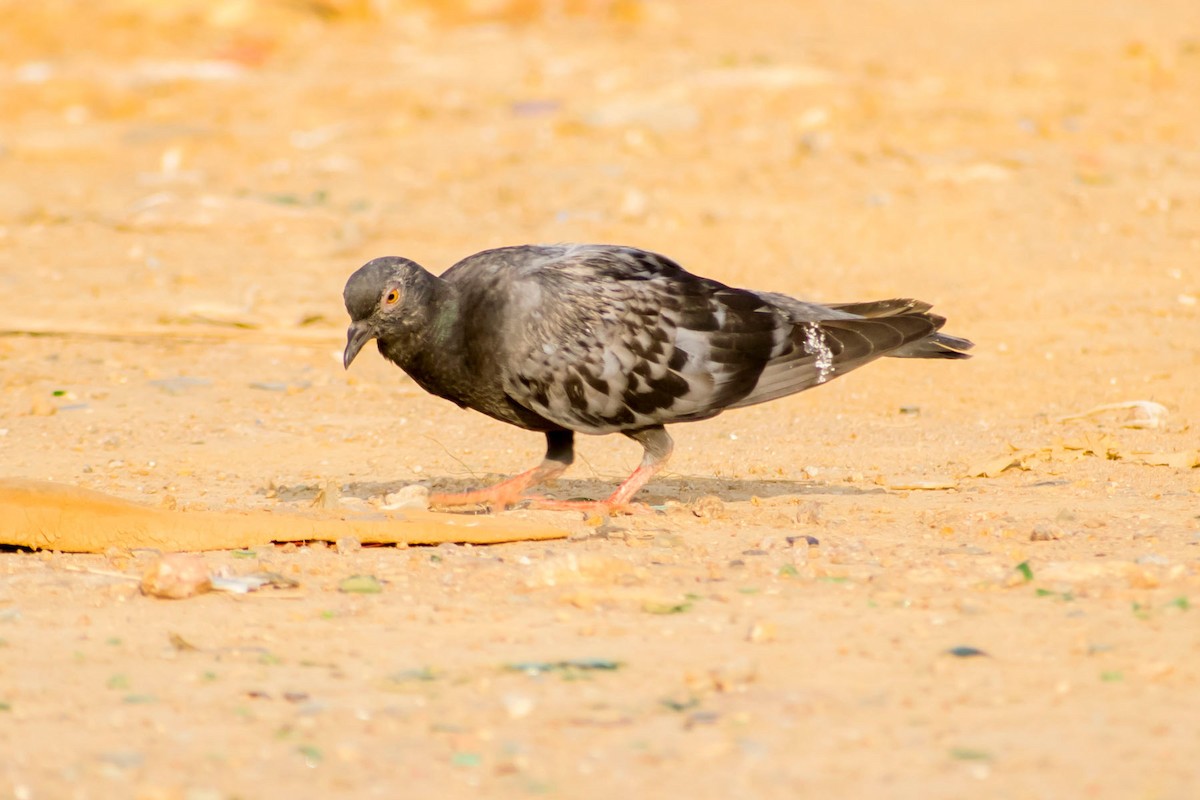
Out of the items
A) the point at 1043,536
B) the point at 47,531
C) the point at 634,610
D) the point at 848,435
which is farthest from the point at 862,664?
the point at 848,435

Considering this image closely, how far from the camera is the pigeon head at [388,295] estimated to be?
20.0 ft

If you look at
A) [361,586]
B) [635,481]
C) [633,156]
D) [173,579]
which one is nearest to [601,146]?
[633,156]

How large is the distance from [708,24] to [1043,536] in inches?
566

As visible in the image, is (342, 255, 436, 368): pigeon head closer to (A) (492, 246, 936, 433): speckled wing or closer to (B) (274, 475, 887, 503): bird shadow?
(A) (492, 246, 936, 433): speckled wing

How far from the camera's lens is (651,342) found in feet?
20.9

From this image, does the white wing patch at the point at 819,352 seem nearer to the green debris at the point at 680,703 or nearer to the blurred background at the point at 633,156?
the blurred background at the point at 633,156

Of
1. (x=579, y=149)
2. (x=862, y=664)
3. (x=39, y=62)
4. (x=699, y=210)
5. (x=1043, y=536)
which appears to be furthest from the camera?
(x=39, y=62)

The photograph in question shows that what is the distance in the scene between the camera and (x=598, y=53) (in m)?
16.8

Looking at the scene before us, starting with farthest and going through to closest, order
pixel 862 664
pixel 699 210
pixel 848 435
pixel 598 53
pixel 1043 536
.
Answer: pixel 598 53 < pixel 699 210 < pixel 848 435 < pixel 1043 536 < pixel 862 664

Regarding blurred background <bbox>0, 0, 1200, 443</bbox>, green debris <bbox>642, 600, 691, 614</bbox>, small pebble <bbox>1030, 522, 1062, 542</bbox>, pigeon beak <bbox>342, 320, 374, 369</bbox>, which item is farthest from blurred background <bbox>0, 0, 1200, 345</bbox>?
green debris <bbox>642, 600, 691, 614</bbox>

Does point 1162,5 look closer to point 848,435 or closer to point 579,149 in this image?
point 579,149

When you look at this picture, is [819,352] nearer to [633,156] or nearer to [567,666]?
[567,666]

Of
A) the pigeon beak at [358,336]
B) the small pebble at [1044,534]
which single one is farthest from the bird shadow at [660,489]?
the small pebble at [1044,534]

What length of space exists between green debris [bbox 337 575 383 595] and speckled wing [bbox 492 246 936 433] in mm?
1376
